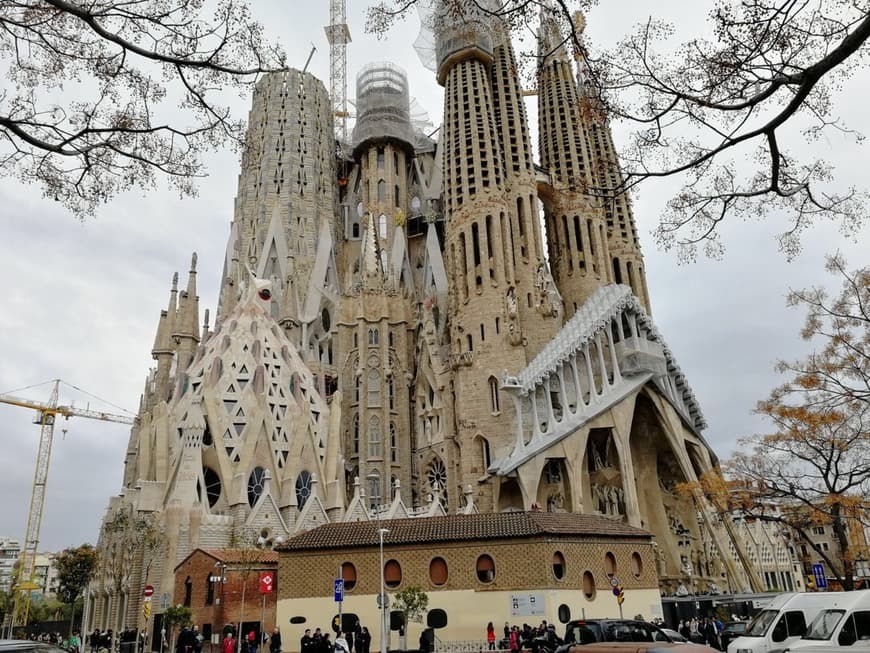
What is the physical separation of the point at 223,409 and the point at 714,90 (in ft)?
117

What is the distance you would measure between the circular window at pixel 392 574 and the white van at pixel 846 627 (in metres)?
14.4

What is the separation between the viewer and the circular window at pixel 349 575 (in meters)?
23.9

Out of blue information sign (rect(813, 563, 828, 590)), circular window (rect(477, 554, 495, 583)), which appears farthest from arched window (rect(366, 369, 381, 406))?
blue information sign (rect(813, 563, 828, 590))

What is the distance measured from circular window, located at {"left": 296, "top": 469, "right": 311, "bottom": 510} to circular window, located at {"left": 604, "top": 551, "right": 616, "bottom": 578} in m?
20.7

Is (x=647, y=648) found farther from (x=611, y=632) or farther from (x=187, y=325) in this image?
(x=187, y=325)

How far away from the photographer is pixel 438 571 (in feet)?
78.0

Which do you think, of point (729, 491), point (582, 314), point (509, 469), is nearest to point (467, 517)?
point (729, 491)

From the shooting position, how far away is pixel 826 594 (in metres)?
13.3

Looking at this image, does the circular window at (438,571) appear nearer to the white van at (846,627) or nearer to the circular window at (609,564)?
the circular window at (609,564)

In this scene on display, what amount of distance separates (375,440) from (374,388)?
361cm

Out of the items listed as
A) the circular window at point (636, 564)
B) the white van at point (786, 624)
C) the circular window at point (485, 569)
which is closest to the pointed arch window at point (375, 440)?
the circular window at point (636, 564)

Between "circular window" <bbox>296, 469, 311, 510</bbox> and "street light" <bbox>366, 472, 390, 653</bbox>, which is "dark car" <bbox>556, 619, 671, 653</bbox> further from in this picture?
"circular window" <bbox>296, 469, 311, 510</bbox>

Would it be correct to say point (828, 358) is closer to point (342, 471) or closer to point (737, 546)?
point (737, 546)

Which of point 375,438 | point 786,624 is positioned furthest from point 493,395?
point 786,624
